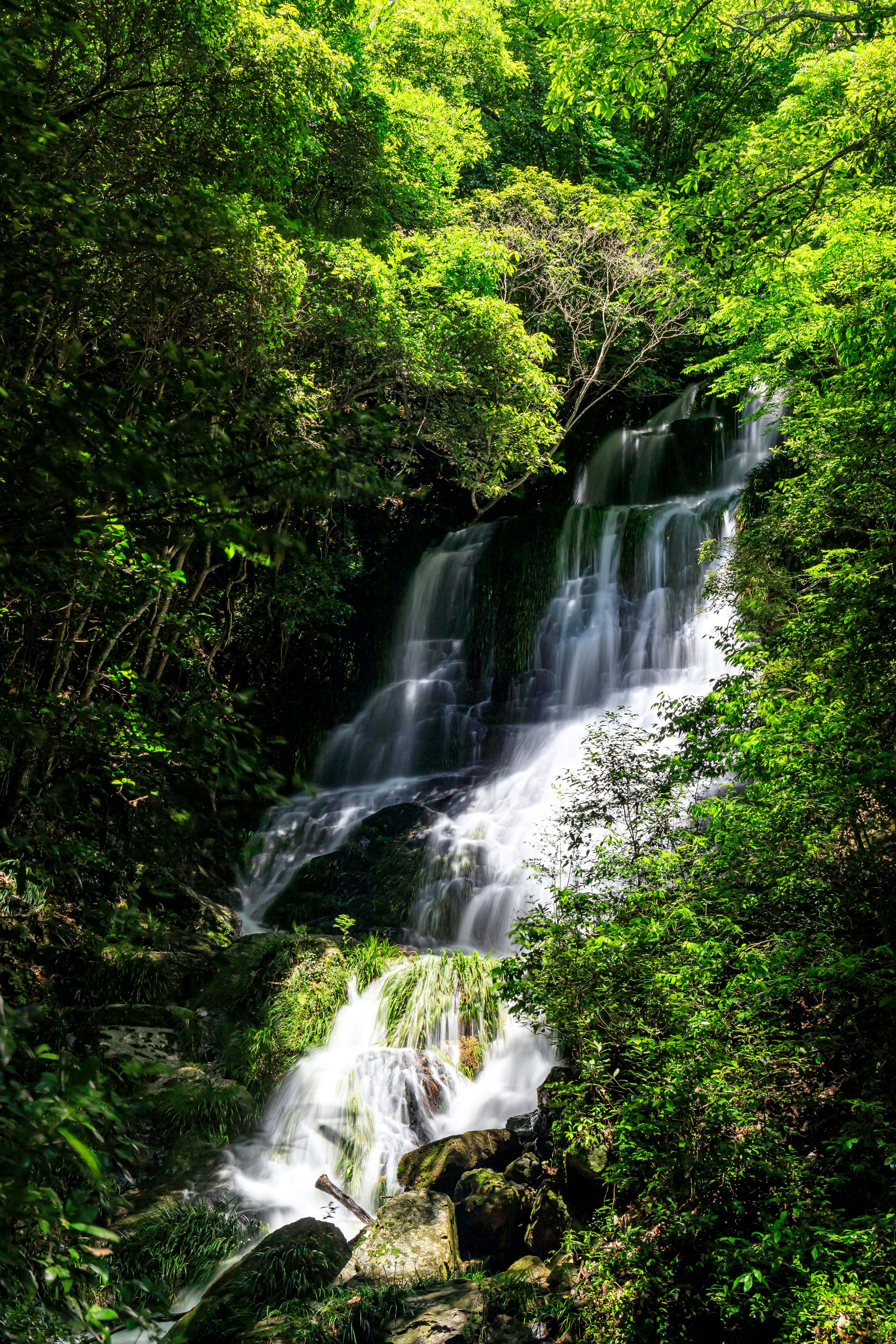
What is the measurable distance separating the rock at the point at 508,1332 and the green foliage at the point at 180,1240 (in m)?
1.95

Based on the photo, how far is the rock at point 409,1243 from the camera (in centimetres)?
485

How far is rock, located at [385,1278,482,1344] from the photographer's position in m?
4.20

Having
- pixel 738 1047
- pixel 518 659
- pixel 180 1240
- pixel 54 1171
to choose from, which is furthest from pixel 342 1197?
pixel 518 659

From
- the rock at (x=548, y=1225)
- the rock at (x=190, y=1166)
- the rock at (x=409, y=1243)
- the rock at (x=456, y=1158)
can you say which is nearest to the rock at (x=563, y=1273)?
the rock at (x=548, y=1225)

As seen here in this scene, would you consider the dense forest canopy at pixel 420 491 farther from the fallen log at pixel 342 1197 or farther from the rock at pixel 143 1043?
the fallen log at pixel 342 1197

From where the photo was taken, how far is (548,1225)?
16.5 feet

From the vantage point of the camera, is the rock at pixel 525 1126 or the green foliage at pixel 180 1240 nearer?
the green foliage at pixel 180 1240

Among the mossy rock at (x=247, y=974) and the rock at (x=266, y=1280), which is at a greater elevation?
the mossy rock at (x=247, y=974)

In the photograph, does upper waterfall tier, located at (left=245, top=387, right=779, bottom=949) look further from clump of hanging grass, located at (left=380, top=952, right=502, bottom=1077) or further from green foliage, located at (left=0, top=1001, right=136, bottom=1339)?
green foliage, located at (left=0, top=1001, right=136, bottom=1339)

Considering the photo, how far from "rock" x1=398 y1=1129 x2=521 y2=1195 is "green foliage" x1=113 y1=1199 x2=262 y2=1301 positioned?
118 centimetres

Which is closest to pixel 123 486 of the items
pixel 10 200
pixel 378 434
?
pixel 378 434

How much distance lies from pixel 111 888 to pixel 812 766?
6.86 m

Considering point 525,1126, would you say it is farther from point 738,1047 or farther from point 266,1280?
point 738,1047

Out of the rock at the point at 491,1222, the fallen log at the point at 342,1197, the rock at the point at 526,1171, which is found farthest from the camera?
the fallen log at the point at 342,1197
